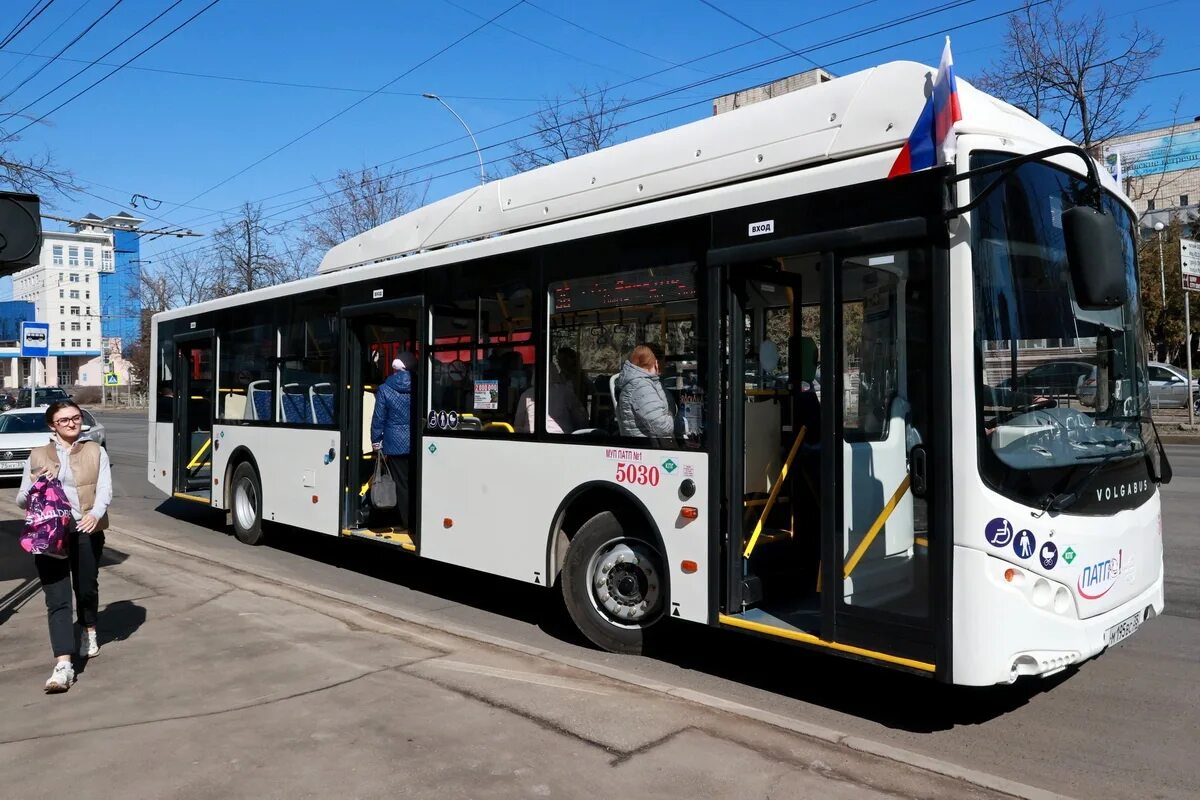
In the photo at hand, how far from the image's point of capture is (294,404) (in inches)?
410

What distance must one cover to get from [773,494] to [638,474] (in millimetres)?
874

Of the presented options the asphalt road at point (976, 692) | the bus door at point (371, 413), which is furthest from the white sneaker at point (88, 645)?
the bus door at point (371, 413)

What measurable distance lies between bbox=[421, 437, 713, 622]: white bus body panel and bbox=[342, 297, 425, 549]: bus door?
2.55ft

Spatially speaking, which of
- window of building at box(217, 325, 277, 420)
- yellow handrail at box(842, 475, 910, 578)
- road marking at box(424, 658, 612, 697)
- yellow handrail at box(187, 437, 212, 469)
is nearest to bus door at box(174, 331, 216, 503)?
yellow handrail at box(187, 437, 212, 469)

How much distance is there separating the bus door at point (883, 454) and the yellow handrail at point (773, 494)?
2.34 ft

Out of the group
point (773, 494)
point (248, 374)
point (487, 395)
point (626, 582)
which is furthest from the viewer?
point (248, 374)

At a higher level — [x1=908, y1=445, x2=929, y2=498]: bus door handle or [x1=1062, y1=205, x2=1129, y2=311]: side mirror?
[x1=1062, y1=205, x2=1129, y2=311]: side mirror

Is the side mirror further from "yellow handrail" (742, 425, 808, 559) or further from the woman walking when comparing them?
the woman walking

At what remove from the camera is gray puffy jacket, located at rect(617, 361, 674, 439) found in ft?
20.2

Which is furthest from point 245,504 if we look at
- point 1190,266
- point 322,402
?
point 1190,266

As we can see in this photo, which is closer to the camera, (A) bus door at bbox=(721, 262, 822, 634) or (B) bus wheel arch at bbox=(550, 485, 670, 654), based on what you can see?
(A) bus door at bbox=(721, 262, 822, 634)

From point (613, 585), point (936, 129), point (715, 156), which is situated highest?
point (715, 156)

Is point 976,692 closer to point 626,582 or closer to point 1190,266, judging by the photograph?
point 626,582

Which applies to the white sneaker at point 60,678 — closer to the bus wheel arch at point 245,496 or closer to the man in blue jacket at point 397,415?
the man in blue jacket at point 397,415
